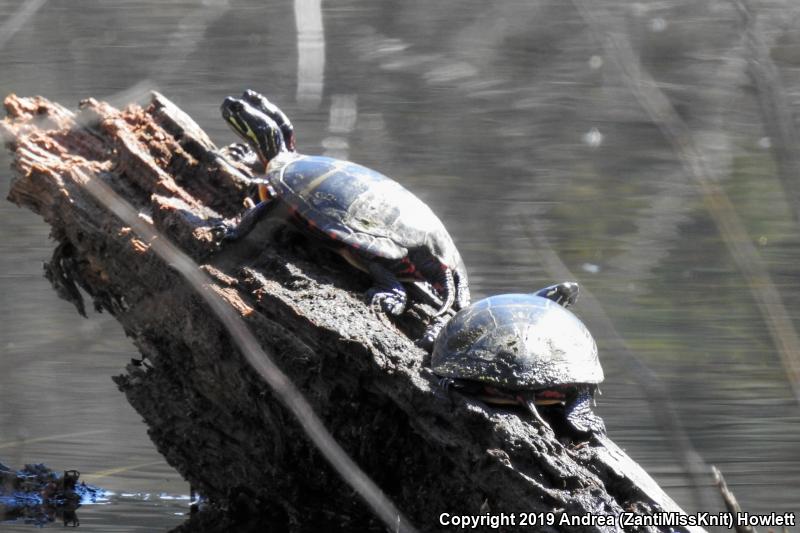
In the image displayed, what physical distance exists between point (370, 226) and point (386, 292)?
194 mm

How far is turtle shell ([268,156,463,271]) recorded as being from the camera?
3.01 m

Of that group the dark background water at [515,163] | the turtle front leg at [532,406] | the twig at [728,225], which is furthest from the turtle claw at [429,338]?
the dark background water at [515,163]

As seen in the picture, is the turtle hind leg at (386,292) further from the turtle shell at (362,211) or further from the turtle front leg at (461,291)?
the turtle front leg at (461,291)

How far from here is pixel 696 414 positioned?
470 centimetres

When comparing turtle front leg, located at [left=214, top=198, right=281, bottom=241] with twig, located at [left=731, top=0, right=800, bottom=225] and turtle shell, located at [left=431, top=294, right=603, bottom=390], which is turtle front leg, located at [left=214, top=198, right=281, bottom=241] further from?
twig, located at [left=731, top=0, right=800, bottom=225]

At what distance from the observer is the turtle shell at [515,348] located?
2.55 m

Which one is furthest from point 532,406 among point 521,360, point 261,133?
point 261,133

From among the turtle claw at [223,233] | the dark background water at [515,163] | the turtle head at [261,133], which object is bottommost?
the dark background water at [515,163]

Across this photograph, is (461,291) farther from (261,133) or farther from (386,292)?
(261,133)

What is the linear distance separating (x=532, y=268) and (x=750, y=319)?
1.04 m

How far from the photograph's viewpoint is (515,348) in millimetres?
2574

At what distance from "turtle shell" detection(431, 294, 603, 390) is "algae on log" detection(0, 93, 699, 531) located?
2.8 inches

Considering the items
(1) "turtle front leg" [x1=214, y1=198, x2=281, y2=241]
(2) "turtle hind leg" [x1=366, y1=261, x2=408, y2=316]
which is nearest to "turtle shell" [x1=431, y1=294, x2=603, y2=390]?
(2) "turtle hind leg" [x1=366, y1=261, x2=408, y2=316]

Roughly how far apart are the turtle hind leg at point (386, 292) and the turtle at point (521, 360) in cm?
23
